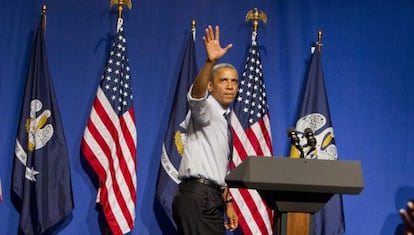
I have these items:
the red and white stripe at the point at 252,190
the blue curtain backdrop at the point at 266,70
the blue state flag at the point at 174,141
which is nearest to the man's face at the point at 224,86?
the blue state flag at the point at 174,141

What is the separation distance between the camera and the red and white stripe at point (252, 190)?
4.69 m

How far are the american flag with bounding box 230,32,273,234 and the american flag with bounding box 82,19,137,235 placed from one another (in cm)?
76

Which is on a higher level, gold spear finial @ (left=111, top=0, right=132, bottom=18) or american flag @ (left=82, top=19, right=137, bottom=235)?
gold spear finial @ (left=111, top=0, right=132, bottom=18)

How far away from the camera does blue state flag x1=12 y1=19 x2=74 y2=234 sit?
450 cm

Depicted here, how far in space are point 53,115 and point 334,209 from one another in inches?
85.8

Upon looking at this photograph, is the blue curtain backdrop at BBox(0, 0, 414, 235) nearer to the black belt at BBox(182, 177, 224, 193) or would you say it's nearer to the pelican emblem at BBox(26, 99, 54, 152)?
the pelican emblem at BBox(26, 99, 54, 152)

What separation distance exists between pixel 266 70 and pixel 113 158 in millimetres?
1401

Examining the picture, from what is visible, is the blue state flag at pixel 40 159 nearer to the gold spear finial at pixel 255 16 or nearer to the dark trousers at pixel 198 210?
the dark trousers at pixel 198 210

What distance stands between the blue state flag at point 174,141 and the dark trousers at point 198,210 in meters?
1.25

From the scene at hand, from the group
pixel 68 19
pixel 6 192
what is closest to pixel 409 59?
pixel 68 19

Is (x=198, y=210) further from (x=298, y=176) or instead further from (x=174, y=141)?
(x=174, y=141)

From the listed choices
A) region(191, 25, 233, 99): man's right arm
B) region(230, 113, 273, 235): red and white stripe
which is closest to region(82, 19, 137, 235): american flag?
region(230, 113, 273, 235): red and white stripe

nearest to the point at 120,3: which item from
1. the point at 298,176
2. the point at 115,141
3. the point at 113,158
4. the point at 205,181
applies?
the point at 115,141

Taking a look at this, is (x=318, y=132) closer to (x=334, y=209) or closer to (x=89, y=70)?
(x=334, y=209)
